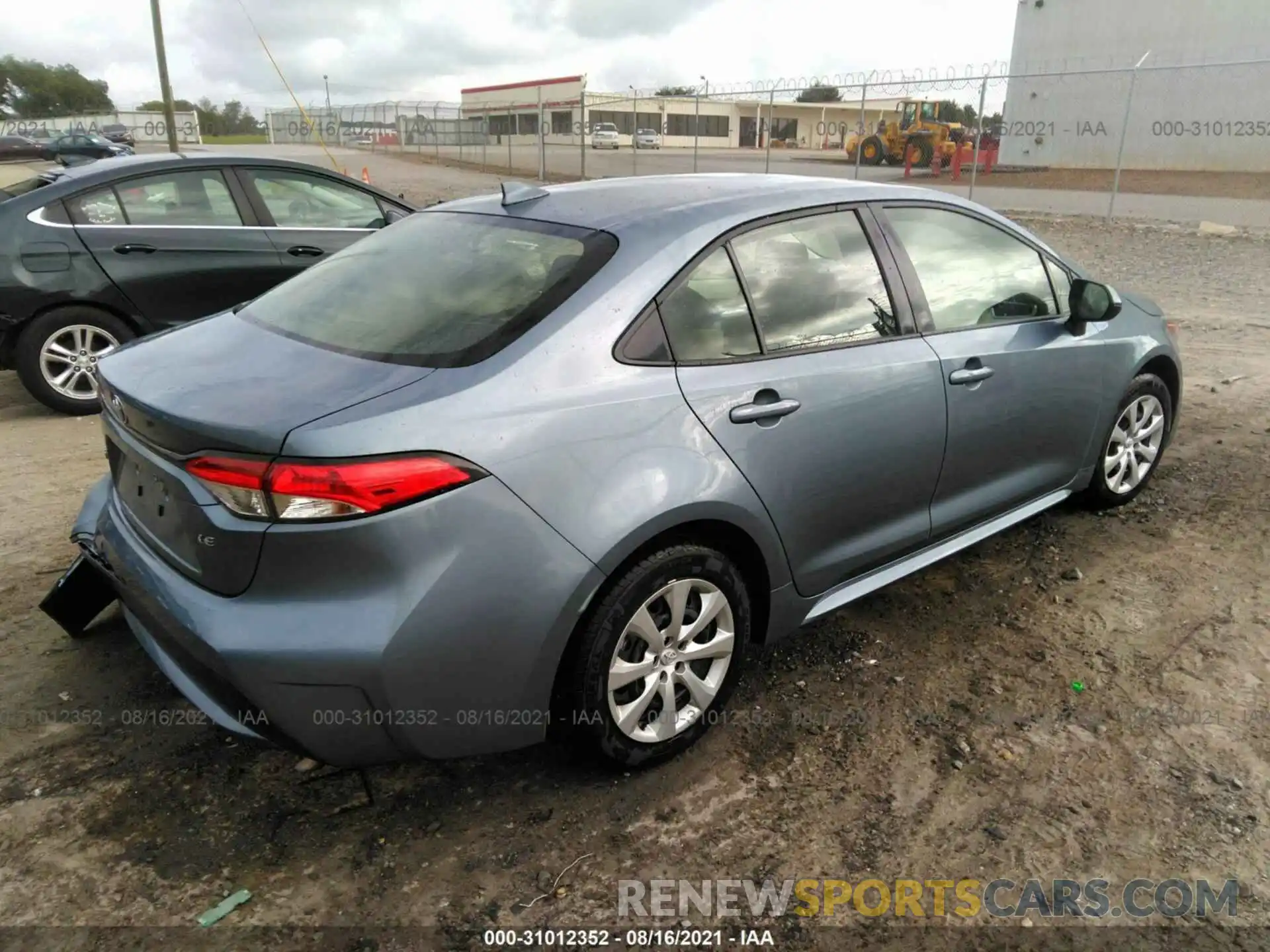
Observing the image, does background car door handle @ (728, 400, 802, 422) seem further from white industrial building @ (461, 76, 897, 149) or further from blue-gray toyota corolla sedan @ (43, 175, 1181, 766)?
white industrial building @ (461, 76, 897, 149)

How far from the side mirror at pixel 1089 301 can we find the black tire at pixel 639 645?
2033mm

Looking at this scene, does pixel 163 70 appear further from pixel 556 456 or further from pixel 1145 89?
pixel 1145 89

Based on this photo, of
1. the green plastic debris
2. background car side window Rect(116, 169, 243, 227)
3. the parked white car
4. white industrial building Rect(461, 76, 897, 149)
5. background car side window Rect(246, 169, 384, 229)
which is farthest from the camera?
white industrial building Rect(461, 76, 897, 149)

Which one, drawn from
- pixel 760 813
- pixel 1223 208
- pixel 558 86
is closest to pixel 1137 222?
pixel 1223 208

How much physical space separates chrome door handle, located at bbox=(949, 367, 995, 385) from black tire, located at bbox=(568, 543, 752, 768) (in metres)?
1.13

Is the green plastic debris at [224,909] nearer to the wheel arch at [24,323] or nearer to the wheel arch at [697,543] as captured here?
the wheel arch at [697,543]

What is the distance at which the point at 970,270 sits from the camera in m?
3.52

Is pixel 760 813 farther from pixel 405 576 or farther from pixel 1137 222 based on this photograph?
pixel 1137 222

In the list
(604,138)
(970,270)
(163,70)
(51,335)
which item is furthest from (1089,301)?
(604,138)

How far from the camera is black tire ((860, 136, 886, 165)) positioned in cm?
2853

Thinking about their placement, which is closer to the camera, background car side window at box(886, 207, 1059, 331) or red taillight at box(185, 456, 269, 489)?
red taillight at box(185, 456, 269, 489)

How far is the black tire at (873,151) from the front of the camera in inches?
1123

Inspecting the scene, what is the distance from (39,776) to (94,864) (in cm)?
49

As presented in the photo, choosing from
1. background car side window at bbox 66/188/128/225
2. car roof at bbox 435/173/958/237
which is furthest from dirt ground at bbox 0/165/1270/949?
background car side window at bbox 66/188/128/225
